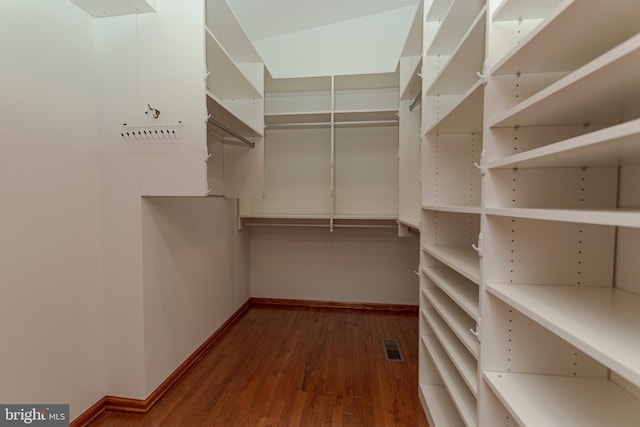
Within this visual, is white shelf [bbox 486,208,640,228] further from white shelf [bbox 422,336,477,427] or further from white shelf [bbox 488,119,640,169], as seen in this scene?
white shelf [bbox 422,336,477,427]

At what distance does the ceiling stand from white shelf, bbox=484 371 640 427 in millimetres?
3131

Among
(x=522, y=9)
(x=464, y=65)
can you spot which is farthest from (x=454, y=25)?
(x=522, y=9)

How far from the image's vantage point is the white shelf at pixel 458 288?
1.17 m

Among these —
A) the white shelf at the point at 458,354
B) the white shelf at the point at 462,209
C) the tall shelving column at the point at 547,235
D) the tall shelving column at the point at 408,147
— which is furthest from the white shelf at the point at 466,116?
the white shelf at the point at 458,354

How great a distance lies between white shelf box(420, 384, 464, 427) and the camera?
1.49 metres

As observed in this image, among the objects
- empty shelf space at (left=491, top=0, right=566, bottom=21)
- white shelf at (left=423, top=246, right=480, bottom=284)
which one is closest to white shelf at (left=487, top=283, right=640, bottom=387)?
white shelf at (left=423, top=246, right=480, bottom=284)

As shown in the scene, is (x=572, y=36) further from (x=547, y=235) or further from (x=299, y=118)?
(x=299, y=118)

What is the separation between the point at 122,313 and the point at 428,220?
195 cm

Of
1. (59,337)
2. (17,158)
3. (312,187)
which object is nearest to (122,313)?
(59,337)

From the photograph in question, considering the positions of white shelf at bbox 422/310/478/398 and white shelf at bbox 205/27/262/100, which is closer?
white shelf at bbox 422/310/478/398

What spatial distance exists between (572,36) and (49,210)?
2.14 meters

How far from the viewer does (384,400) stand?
1.80 metres

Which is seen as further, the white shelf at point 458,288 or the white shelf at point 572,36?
the white shelf at point 458,288

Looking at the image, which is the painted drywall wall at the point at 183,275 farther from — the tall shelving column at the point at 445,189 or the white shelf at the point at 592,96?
the white shelf at the point at 592,96
